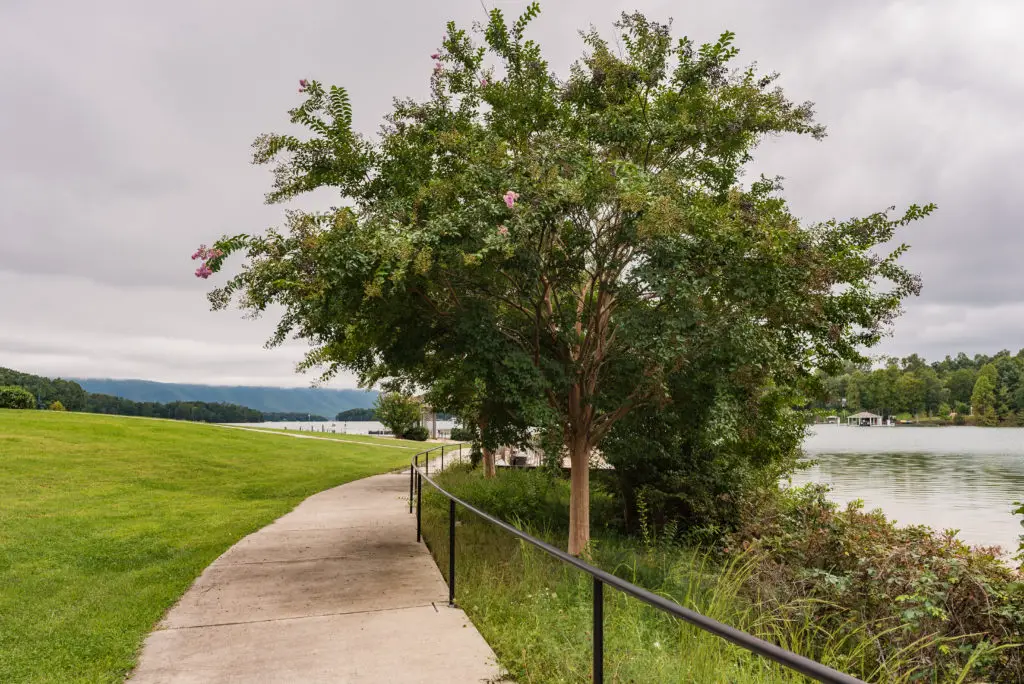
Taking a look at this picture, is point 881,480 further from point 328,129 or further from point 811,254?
point 328,129

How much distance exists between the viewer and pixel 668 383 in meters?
8.94

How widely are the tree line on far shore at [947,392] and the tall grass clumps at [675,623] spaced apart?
95450 mm

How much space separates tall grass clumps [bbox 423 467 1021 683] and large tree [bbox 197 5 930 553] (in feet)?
5.97

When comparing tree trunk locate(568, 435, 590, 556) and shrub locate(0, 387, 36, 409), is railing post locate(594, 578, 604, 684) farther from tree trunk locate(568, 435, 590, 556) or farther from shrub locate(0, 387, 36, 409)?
shrub locate(0, 387, 36, 409)

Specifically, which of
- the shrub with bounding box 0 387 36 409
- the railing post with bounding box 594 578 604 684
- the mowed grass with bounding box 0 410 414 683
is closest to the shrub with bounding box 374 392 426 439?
the mowed grass with bounding box 0 410 414 683

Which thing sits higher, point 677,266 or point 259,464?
point 677,266

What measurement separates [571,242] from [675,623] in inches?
181

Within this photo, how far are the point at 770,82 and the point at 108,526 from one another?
12.7 m

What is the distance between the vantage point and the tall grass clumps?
461cm

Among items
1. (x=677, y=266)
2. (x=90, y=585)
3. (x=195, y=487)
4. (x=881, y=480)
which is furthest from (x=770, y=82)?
(x=881, y=480)

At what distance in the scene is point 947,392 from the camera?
4550 inches

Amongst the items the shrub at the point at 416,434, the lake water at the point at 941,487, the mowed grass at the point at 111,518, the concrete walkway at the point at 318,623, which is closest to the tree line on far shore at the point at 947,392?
the lake water at the point at 941,487

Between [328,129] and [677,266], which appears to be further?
[328,129]

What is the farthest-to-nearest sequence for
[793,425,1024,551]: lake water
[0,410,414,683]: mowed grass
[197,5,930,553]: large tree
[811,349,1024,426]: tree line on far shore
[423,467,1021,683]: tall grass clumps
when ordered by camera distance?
[811,349,1024,426]: tree line on far shore
[793,425,1024,551]: lake water
[197,5,930,553]: large tree
[0,410,414,683]: mowed grass
[423,467,1021,683]: tall grass clumps
